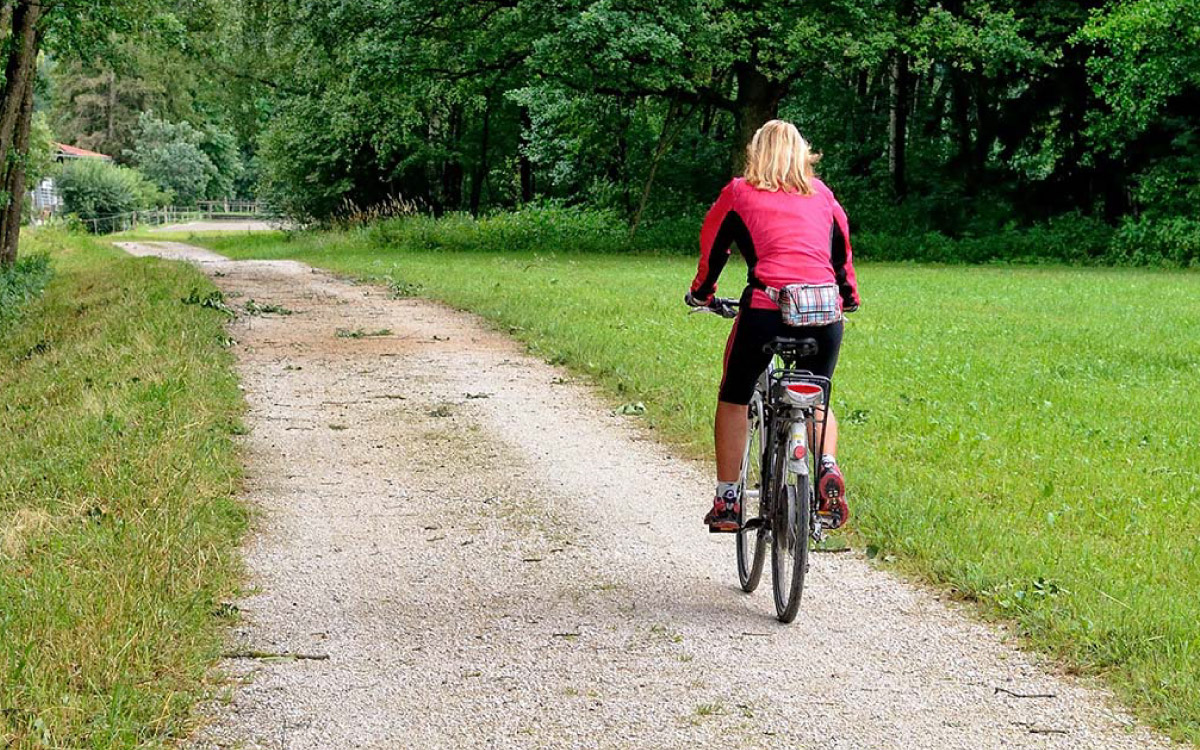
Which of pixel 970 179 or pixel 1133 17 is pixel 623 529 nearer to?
pixel 1133 17

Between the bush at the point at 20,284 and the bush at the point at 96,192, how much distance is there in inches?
1947

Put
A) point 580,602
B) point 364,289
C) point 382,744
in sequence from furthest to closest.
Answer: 1. point 364,289
2. point 580,602
3. point 382,744

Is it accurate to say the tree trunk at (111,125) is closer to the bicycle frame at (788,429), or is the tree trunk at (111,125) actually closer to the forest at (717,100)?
the forest at (717,100)

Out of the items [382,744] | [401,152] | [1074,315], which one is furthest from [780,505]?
[401,152]

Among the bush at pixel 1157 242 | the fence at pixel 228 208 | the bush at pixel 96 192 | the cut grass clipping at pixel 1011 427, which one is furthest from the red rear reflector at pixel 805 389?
the fence at pixel 228 208

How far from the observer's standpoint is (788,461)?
525 centimetres

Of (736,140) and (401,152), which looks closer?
(736,140)

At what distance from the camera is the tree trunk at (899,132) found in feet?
117

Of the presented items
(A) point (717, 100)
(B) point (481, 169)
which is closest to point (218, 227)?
(B) point (481, 169)

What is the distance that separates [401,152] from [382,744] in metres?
40.8

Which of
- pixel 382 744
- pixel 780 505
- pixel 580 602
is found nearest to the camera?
pixel 382 744

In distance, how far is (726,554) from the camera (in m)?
6.54

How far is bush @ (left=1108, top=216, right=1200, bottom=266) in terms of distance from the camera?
3073 cm

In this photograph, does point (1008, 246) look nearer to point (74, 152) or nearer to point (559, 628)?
point (559, 628)
